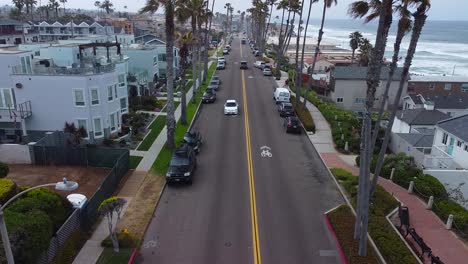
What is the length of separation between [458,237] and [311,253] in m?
8.36

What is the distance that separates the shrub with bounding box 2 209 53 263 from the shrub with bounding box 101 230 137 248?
2898mm

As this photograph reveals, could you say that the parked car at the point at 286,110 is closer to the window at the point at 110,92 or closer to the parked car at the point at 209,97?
the parked car at the point at 209,97

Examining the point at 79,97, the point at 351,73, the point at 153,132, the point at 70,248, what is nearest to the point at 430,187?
the point at 70,248

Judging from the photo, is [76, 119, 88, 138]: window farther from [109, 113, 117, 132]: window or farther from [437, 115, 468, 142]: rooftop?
[437, 115, 468, 142]: rooftop

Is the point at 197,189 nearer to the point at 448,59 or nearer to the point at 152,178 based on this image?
the point at 152,178

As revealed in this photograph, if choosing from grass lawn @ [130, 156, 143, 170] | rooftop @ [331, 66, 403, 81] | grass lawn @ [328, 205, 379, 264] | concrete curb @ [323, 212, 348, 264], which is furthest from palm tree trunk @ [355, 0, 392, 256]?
rooftop @ [331, 66, 403, 81]

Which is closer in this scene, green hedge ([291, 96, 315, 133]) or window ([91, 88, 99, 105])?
window ([91, 88, 99, 105])

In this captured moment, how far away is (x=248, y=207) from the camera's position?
2292 cm

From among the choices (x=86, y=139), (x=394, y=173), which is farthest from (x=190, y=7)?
(x=394, y=173)

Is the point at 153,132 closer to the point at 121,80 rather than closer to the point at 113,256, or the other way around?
the point at 121,80

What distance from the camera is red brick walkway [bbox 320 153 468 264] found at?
18938 millimetres

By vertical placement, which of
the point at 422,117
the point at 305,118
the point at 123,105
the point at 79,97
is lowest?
the point at 305,118

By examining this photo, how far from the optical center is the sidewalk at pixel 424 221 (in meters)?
19.1

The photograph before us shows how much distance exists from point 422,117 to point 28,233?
1364 inches
